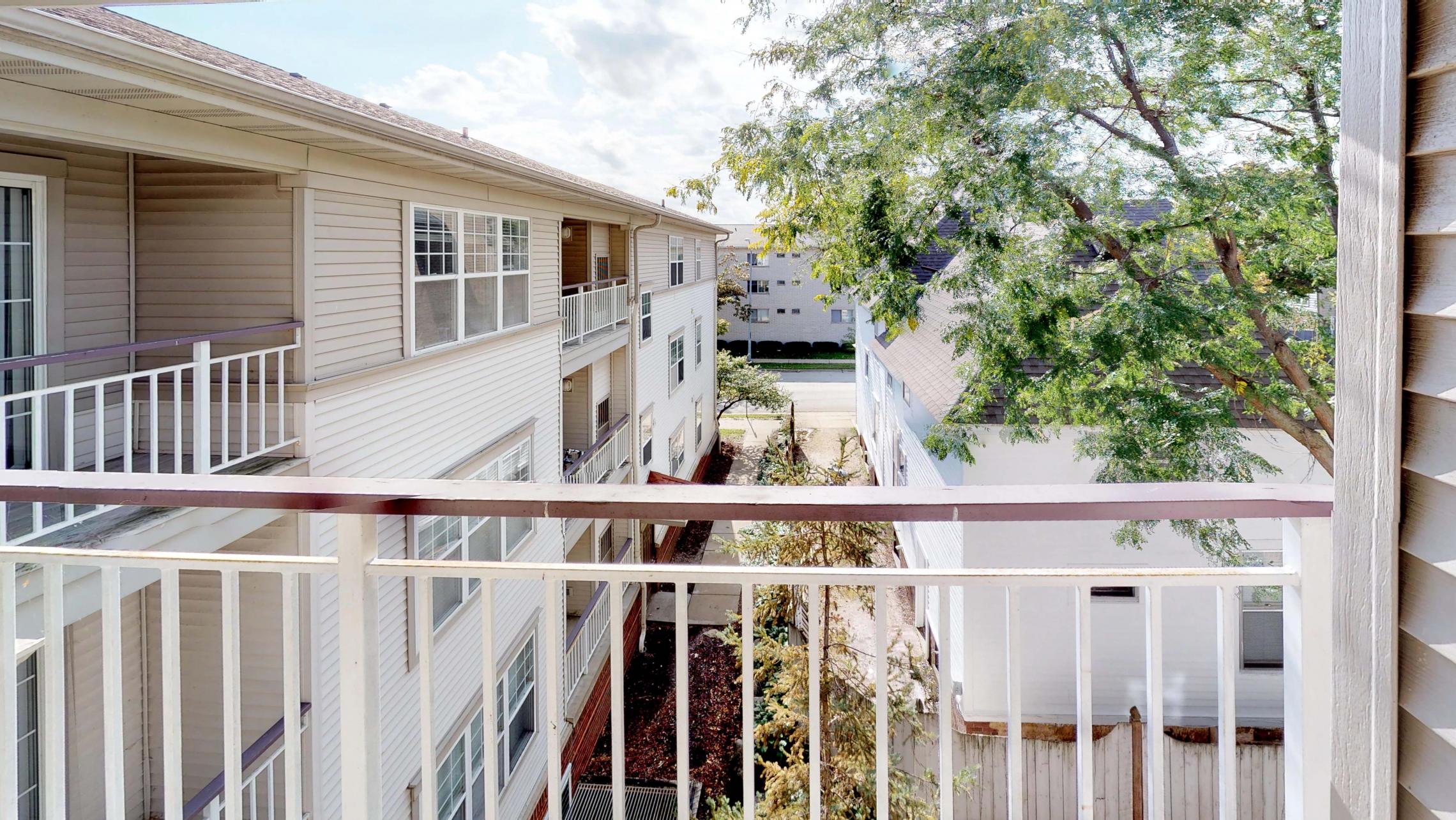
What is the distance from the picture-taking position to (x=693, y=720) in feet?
28.9

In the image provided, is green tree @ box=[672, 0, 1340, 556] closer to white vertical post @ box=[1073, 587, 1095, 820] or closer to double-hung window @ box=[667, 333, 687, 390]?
white vertical post @ box=[1073, 587, 1095, 820]

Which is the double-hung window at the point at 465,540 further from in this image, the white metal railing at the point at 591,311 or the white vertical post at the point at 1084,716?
the white vertical post at the point at 1084,716

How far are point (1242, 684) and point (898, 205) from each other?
509cm

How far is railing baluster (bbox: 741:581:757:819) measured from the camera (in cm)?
147

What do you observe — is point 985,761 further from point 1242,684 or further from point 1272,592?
point 1272,592

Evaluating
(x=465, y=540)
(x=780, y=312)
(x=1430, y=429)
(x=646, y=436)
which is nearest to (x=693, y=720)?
(x=465, y=540)

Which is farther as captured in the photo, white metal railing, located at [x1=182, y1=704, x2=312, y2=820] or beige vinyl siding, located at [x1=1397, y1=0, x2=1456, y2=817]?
white metal railing, located at [x1=182, y1=704, x2=312, y2=820]

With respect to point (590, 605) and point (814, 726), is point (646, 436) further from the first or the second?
point (814, 726)

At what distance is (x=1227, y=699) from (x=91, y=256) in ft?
19.4

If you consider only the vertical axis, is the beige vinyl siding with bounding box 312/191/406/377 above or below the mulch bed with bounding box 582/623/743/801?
above

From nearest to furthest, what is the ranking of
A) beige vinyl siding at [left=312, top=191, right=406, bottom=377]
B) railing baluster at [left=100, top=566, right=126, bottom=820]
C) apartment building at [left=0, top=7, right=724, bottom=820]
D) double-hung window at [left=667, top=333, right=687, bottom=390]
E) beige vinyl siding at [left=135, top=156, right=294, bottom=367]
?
1. railing baluster at [left=100, top=566, right=126, bottom=820]
2. apartment building at [left=0, top=7, right=724, bottom=820]
3. beige vinyl siding at [left=135, top=156, right=294, bottom=367]
4. beige vinyl siding at [left=312, top=191, right=406, bottom=377]
5. double-hung window at [left=667, top=333, right=687, bottom=390]

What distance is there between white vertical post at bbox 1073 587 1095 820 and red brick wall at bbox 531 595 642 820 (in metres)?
6.25

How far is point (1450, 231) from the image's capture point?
108 centimetres

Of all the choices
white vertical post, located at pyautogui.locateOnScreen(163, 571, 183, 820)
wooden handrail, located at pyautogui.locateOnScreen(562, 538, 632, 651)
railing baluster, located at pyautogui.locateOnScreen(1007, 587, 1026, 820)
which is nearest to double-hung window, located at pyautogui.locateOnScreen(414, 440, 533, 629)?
wooden handrail, located at pyautogui.locateOnScreen(562, 538, 632, 651)
